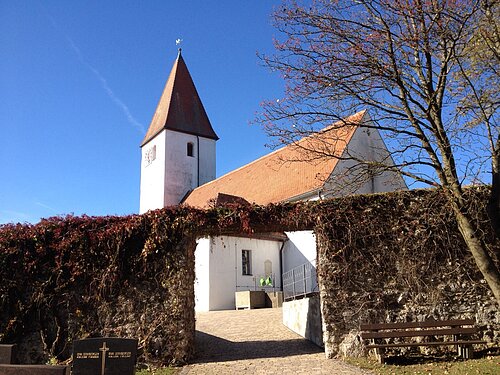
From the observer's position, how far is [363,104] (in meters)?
10.7

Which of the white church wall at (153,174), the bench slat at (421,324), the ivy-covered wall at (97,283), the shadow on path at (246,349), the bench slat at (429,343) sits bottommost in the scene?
the shadow on path at (246,349)

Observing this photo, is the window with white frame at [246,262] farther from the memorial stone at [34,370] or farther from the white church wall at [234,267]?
the memorial stone at [34,370]

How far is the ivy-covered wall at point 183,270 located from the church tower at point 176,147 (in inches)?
1093

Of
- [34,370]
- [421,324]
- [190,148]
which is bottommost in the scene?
[34,370]

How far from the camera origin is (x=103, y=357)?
26.2 ft

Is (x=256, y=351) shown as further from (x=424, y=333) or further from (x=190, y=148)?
(x=190, y=148)

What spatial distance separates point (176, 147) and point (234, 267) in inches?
727

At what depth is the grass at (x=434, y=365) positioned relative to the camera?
9.04 metres

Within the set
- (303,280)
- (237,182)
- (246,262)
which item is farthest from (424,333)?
(237,182)

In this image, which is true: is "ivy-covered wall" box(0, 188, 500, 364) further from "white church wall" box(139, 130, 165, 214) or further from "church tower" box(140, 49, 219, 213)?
"white church wall" box(139, 130, 165, 214)

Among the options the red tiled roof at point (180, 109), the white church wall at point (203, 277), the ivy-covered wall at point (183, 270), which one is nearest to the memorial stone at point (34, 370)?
the ivy-covered wall at point (183, 270)

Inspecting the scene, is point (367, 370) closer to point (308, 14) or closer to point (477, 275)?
point (477, 275)

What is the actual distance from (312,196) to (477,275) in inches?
565

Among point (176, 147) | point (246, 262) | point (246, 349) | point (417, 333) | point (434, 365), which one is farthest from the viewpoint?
point (176, 147)
